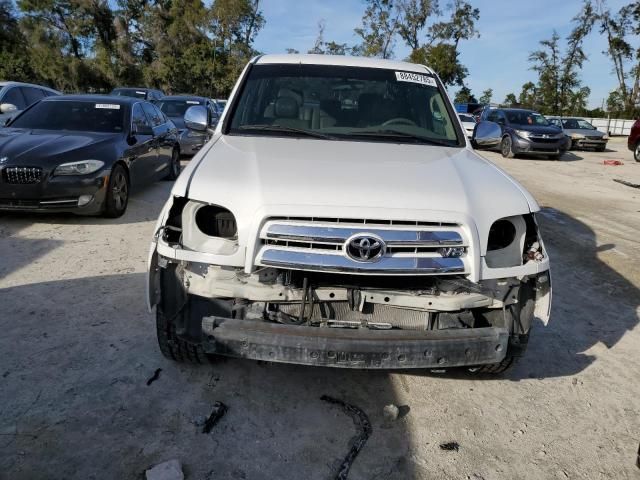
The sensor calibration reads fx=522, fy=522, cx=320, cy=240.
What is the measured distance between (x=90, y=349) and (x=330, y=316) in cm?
172

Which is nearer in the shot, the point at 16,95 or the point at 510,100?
the point at 16,95

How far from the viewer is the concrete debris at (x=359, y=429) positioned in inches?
96.9

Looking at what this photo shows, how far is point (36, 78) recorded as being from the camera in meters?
42.9

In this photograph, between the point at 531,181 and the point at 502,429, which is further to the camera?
the point at 531,181

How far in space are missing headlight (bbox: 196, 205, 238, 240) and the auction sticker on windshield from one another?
2.21 m

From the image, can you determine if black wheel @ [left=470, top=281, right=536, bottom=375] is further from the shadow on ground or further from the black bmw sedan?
the black bmw sedan

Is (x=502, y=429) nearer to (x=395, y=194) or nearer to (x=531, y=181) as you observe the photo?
(x=395, y=194)

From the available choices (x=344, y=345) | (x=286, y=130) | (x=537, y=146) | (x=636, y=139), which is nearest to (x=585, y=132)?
(x=636, y=139)

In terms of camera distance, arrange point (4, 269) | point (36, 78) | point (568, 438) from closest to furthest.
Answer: point (568, 438) < point (4, 269) < point (36, 78)

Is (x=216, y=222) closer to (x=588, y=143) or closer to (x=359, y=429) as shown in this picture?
(x=359, y=429)

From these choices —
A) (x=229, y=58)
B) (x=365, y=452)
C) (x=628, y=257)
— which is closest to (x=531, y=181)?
(x=628, y=257)

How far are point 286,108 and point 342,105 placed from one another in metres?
0.43

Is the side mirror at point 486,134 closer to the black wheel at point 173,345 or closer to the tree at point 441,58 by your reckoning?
the black wheel at point 173,345

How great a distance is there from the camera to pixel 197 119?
4.45 m
